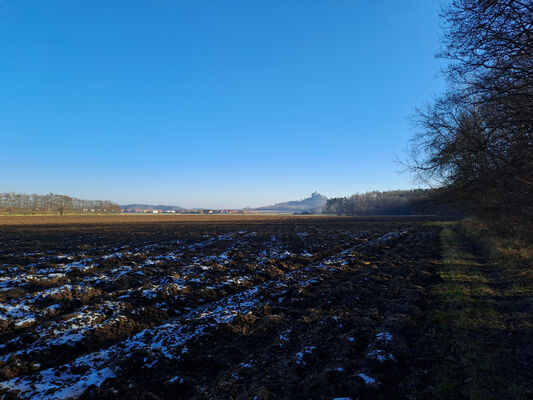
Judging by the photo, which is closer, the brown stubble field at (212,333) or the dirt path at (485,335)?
the dirt path at (485,335)

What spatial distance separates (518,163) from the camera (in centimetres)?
706

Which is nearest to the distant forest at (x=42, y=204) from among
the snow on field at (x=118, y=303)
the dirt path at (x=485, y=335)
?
the snow on field at (x=118, y=303)

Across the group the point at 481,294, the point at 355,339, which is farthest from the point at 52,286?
the point at 481,294

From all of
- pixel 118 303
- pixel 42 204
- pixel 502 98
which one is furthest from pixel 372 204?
pixel 42 204

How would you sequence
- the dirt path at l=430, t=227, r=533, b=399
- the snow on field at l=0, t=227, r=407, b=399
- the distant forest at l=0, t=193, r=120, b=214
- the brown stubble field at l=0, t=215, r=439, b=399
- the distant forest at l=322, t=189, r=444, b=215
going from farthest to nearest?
1. the distant forest at l=322, t=189, r=444, b=215
2. the distant forest at l=0, t=193, r=120, b=214
3. the snow on field at l=0, t=227, r=407, b=399
4. the brown stubble field at l=0, t=215, r=439, b=399
5. the dirt path at l=430, t=227, r=533, b=399

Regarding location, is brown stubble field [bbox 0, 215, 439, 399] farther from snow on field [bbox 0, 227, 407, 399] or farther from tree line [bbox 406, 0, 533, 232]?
tree line [bbox 406, 0, 533, 232]

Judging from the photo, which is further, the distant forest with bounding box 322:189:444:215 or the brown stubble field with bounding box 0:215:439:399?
the distant forest with bounding box 322:189:444:215

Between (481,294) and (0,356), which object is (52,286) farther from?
(481,294)

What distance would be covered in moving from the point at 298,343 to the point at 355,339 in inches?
44.6

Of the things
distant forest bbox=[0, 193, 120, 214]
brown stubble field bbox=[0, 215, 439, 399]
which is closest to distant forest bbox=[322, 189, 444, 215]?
brown stubble field bbox=[0, 215, 439, 399]

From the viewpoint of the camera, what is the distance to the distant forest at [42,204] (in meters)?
87.9

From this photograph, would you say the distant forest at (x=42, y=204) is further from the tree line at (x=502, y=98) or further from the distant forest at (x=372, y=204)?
the distant forest at (x=372, y=204)

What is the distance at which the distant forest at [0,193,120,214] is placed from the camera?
87.9 meters

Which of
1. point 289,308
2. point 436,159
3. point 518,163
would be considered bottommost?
point 289,308
